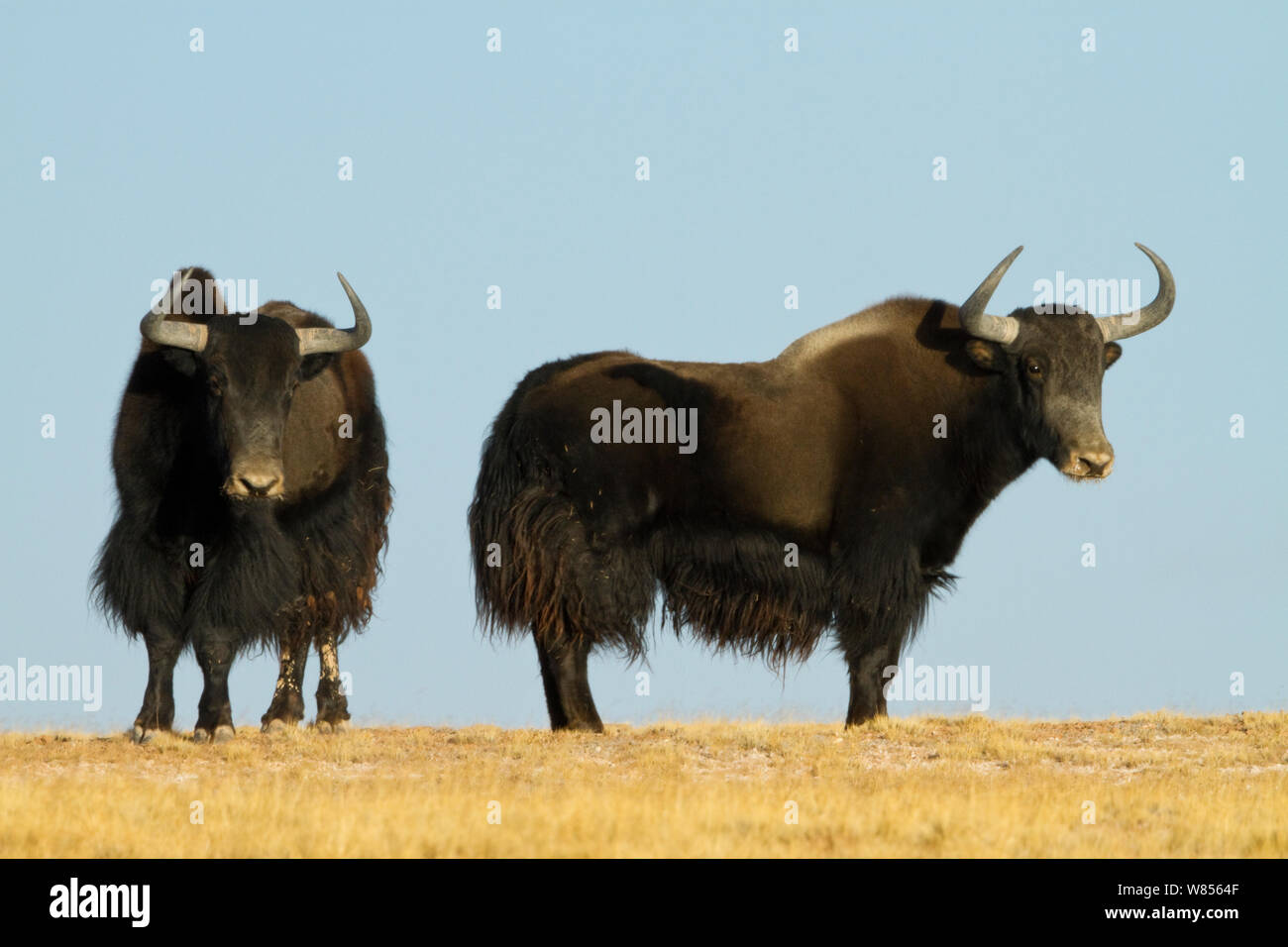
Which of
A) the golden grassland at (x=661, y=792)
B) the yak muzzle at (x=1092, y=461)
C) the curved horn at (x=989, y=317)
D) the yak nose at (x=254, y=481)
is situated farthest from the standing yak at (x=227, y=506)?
the yak muzzle at (x=1092, y=461)

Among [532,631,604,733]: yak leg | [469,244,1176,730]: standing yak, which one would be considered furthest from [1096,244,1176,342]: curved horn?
[532,631,604,733]: yak leg

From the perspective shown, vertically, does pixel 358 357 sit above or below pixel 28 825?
above

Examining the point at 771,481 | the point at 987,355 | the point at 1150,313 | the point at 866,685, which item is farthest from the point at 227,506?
the point at 1150,313

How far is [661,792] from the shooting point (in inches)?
386

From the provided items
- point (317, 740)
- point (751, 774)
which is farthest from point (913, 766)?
point (317, 740)

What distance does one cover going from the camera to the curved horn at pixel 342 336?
45.6 ft

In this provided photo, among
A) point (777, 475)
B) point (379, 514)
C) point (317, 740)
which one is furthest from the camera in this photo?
point (379, 514)

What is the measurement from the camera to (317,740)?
41.8 feet

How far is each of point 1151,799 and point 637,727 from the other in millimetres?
5076

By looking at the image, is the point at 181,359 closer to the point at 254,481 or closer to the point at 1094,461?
the point at 254,481

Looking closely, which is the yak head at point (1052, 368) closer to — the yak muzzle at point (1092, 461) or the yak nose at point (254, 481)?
the yak muzzle at point (1092, 461)

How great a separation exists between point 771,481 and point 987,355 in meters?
1.87
